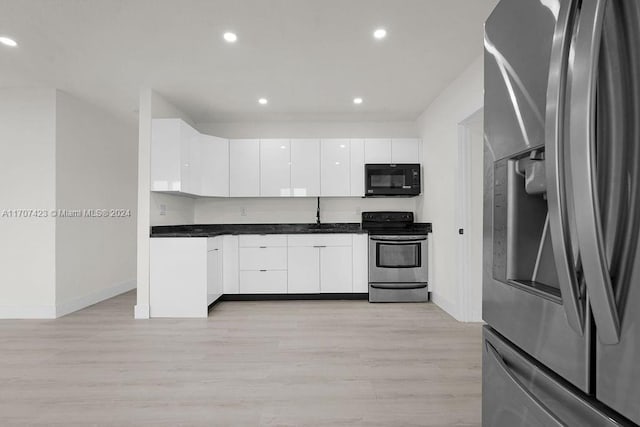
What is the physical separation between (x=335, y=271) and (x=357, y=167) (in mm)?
1402

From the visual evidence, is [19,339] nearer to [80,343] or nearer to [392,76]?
[80,343]

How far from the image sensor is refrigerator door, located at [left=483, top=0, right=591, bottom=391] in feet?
1.91

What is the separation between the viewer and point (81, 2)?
2.17 meters

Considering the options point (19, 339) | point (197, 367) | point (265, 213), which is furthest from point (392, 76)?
point (19, 339)

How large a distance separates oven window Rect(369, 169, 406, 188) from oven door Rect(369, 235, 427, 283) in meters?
0.71

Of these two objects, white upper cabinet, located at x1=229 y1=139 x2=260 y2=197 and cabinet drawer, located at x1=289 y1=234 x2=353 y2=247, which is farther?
white upper cabinet, located at x1=229 y1=139 x2=260 y2=197

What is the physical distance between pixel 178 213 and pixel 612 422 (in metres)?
4.41

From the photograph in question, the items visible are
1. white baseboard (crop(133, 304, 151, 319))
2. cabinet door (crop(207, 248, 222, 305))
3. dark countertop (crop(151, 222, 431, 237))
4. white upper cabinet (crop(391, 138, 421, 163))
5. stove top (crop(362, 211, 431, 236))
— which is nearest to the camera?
white baseboard (crop(133, 304, 151, 319))

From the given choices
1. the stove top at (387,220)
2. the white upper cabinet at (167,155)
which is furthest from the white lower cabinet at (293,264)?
the white upper cabinet at (167,155)

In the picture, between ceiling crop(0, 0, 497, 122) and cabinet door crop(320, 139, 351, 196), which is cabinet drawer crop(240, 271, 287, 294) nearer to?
cabinet door crop(320, 139, 351, 196)

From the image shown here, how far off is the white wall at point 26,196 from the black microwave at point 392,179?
3602mm

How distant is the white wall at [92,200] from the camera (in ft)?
12.0

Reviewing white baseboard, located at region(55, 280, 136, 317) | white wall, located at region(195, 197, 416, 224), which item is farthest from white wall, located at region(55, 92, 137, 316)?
white wall, located at region(195, 197, 416, 224)

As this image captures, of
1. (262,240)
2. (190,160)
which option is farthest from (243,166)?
(262,240)
